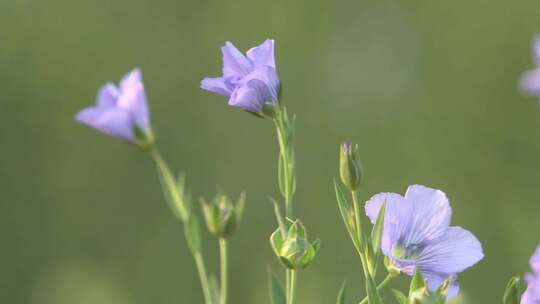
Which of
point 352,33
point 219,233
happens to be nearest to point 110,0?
point 352,33

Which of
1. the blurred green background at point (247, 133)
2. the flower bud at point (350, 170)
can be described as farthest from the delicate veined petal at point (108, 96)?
the blurred green background at point (247, 133)

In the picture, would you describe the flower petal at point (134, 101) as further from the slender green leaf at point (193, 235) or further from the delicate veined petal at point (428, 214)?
the delicate veined petal at point (428, 214)

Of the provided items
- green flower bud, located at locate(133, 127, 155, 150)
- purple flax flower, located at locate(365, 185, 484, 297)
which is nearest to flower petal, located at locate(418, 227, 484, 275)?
purple flax flower, located at locate(365, 185, 484, 297)

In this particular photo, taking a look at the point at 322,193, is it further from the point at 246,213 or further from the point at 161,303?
the point at 161,303

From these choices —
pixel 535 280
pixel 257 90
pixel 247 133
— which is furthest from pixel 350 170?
pixel 247 133

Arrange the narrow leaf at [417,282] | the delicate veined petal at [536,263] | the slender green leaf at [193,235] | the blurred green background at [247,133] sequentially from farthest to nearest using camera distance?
the blurred green background at [247,133], the slender green leaf at [193,235], the narrow leaf at [417,282], the delicate veined petal at [536,263]
